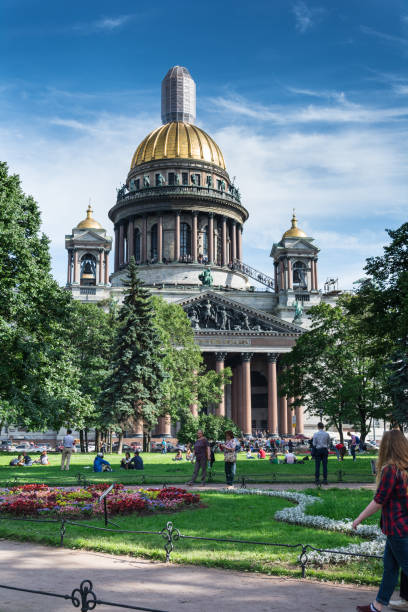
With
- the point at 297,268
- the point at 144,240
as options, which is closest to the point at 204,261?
the point at 144,240

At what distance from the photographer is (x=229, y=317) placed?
68.2 meters

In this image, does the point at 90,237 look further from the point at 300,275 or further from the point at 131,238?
the point at 300,275

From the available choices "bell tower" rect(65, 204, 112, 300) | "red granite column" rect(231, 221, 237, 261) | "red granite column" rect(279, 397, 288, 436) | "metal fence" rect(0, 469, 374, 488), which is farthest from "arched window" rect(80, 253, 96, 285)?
"metal fence" rect(0, 469, 374, 488)

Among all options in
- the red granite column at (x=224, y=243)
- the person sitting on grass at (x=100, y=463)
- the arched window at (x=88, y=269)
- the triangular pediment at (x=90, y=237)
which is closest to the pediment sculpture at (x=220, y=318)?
the arched window at (x=88, y=269)

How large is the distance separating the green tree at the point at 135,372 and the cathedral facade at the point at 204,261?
18.8 meters

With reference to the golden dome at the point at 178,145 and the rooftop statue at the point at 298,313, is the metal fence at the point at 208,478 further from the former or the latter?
the golden dome at the point at 178,145

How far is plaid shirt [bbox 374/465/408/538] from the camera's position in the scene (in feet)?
21.5

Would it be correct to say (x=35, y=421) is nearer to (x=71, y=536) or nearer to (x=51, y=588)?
(x=71, y=536)

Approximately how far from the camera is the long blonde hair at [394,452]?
21.7ft

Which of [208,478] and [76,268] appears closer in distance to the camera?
[208,478]

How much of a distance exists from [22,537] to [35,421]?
479 inches

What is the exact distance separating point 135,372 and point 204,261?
144 feet

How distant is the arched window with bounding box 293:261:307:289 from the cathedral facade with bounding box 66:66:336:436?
122mm

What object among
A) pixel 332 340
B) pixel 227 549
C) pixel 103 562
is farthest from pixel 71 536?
pixel 332 340
